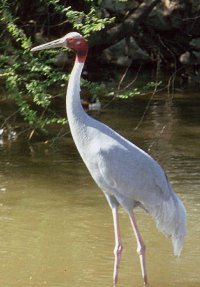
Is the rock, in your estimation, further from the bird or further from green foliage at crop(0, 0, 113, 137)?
the bird

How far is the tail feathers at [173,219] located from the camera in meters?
7.03

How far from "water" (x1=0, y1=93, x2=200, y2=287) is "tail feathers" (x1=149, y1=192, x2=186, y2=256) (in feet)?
0.94

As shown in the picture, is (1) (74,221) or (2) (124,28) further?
(2) (124,28)

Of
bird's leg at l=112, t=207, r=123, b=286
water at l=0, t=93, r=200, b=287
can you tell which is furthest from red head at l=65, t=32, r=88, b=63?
water at l=0, t=93, r=200, b=287

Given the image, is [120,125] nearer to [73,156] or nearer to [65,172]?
[73,156]

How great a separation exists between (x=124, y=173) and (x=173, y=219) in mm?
572

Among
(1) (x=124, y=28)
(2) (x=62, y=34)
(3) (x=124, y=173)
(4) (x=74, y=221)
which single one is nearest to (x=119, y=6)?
(2) (x=62, y=34)

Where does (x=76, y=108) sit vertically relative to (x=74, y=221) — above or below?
above

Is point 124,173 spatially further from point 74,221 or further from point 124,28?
point 124,28

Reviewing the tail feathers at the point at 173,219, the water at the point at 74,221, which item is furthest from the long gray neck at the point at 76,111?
the water at the point at 74,221

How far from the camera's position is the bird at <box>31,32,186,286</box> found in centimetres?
693

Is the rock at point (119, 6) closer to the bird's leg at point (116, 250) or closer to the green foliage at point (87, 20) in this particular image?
the green foliage at point (87, 20)

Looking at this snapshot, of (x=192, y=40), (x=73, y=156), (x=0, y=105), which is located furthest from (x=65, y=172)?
(x=192, y=40)

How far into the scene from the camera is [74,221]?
8414 millimetres
